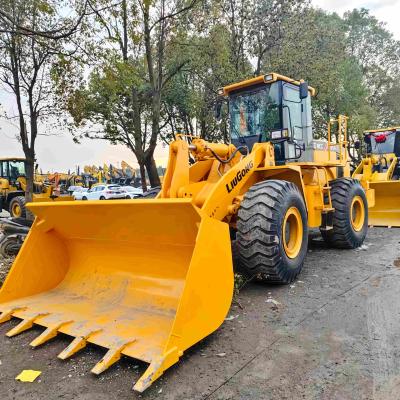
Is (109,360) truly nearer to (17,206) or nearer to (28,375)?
(28,375)

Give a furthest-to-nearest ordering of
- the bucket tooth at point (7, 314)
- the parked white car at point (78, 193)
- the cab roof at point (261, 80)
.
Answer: the parked white car at point (78, 193), the cab roof at point (261, 80), the bucket tooth at point (7, 314)

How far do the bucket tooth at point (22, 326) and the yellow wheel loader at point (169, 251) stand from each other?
0.04 ft

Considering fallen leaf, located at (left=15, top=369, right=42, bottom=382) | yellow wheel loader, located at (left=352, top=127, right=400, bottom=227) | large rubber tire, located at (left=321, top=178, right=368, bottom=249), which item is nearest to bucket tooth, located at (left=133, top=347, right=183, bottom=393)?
fallen leaf, located at (left=15, top=369, right=42, bottom=382)

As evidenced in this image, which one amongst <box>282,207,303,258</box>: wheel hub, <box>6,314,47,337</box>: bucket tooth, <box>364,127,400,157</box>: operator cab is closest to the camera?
<box>6,314,47,337</box>: bucket tooth

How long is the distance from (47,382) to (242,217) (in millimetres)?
2470

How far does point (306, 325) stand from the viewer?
3516 millimetres

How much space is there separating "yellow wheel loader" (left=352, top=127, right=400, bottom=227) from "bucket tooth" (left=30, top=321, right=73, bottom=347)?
23.5ft

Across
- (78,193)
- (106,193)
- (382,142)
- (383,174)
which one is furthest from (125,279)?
(78,193)

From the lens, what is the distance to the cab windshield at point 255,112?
19.4 ft

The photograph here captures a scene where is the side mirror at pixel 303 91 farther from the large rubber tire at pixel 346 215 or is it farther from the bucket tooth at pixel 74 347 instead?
the bucket tooth at pixel 74 347

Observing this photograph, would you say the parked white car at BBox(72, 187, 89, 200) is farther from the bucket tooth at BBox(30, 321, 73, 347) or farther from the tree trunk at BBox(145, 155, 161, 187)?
the bucket tooth at BBox(30, 321, 73, 347)

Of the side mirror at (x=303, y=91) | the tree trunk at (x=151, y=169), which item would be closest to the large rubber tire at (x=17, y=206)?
the tree trunk at (x=151, y=169)

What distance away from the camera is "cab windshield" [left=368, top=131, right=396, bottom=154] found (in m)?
12.0

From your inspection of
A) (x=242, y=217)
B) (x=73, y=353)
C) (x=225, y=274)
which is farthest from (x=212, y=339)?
(x=242, y=217)
